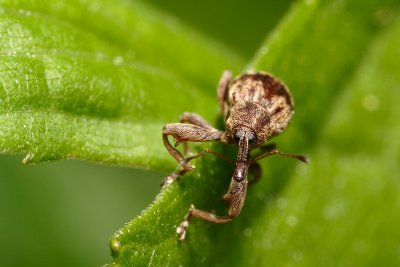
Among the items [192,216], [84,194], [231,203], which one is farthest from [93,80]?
[84,194]

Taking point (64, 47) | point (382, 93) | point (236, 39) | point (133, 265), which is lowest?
point (133, 265)

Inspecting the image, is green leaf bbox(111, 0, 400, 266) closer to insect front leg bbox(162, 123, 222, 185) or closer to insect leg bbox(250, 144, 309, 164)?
insect front leg bbox(162, 123, 222, 185)

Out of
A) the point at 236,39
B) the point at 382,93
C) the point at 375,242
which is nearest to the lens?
the point at 375,242

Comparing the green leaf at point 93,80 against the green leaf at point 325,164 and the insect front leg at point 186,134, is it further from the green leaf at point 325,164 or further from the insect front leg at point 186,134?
the green leaf at point 325,164

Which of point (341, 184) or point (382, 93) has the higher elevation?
point (382, 93)

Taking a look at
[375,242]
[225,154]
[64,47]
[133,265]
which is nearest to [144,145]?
[225,154]

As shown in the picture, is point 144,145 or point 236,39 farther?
point 236,39

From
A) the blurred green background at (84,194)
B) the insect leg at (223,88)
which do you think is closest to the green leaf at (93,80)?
the insect leg at (223,88)

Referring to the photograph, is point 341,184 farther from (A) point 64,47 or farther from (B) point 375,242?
(A) point 64,47
